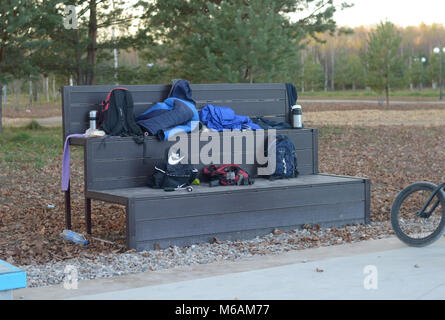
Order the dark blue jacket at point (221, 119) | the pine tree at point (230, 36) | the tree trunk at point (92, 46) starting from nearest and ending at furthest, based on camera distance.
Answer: the dark blue jacket at point (221, 119) < the pine tree at point (230, 36) < the tree trunk at point (92, 46)

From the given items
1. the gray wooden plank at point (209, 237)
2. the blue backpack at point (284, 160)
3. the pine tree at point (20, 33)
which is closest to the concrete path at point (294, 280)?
the gray wooden plank at point (209, 237)

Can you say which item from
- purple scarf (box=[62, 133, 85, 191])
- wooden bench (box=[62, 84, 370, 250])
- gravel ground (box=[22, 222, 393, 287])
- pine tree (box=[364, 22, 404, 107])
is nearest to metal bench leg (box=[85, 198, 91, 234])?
wooden bench (box=[62, 84, 370, 250])

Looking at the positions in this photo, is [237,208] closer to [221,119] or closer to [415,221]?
[221,119]

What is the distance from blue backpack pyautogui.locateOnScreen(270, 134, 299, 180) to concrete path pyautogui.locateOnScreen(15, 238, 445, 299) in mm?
1937

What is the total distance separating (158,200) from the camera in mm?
6309

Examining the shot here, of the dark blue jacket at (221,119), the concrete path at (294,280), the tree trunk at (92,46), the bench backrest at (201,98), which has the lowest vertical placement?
the concrete path at (294,280)

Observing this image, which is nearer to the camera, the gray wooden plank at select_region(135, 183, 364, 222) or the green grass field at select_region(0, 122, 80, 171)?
the gray wooden plank at select_region(135, 183, 364, 222)

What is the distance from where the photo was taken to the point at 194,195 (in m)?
6.52

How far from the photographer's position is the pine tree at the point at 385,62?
38.1 meters

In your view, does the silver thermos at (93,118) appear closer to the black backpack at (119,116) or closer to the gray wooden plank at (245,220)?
the black backpack at (119,116)

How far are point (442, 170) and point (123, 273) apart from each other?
8448mm

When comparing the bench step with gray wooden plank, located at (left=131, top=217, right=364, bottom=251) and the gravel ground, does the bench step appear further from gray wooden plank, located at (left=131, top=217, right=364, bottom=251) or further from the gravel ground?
the gravel ground

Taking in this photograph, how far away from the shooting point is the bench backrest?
23.2 ft

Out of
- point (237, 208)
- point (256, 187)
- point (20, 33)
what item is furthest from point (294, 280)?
point (20, 33)
